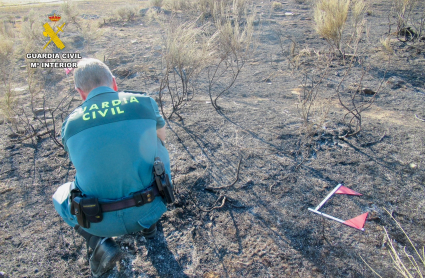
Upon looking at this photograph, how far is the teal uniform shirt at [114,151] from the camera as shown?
5.02 feet

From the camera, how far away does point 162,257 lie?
1.84 m

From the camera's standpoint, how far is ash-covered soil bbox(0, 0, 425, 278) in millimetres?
1796

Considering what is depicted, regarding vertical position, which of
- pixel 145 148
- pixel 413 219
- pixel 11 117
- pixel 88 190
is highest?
pixel 145 148

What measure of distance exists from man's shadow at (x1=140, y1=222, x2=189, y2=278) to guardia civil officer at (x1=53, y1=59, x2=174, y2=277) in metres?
0.24

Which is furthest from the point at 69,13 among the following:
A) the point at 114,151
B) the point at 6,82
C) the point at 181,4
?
the point at 114,151

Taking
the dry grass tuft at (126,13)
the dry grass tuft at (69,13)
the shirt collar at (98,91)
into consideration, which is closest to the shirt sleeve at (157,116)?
the shirt collar at (98,91)

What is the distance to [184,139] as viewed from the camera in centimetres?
320

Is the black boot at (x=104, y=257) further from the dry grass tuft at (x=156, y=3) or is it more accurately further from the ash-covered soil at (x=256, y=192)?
the dry grass tuft at (x=156, y=3)

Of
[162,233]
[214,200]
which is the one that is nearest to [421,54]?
[214,200]

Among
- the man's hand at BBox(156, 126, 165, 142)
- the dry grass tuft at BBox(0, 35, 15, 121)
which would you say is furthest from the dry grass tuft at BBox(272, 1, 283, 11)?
the man's hand at BBox(156, 126, 165, 142)

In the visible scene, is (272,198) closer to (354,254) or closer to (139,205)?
(354,254)

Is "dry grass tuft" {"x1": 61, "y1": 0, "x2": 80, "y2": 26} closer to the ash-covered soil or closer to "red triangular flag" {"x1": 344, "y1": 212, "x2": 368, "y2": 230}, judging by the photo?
the ash-covered soil

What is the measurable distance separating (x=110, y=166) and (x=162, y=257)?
75cm

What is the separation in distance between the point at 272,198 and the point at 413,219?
1.01 meters
